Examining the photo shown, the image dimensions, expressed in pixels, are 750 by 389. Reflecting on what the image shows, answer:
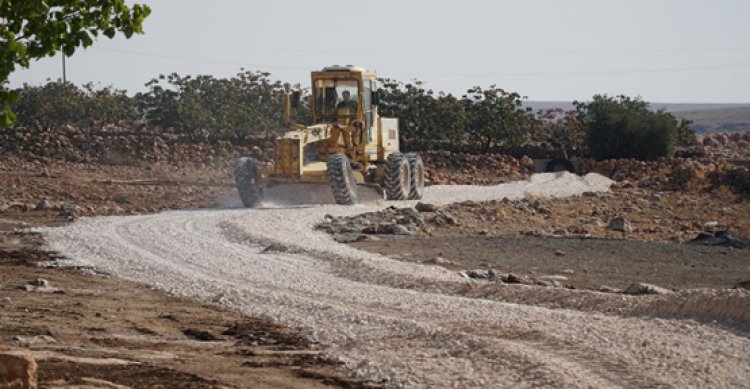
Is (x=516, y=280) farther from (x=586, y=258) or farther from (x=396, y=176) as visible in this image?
(x=396, y=176)

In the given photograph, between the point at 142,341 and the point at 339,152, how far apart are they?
780 inches

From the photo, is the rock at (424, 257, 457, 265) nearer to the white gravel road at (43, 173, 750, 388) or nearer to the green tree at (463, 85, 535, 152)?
the white gravel road at (43, 173, 750, 388)

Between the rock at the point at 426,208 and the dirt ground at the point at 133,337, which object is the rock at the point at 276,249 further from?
the rock at the point at 426,208

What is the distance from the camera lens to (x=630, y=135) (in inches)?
2173

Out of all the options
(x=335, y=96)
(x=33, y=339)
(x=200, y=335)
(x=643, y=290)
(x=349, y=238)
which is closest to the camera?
(x=33, y=339)

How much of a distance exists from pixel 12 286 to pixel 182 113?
39971 mm

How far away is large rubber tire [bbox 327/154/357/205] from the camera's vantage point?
101ft

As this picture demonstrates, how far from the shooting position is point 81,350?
12.5 metres

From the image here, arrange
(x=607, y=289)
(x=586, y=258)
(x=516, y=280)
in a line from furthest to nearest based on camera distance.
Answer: (x=586, y=258) → (x=516, y=280) → (x=607, y=289)

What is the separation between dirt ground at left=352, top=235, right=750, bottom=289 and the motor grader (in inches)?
232

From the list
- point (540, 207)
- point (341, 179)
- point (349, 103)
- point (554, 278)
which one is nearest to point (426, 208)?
point (341, 179)

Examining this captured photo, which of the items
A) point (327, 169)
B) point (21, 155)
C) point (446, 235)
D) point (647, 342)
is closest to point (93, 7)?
point (647, 342)

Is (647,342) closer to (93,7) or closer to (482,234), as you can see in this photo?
(93,7)

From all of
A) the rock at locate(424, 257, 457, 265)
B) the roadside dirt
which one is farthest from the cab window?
the roadside dirt
